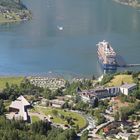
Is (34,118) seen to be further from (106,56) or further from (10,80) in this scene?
(106,56)

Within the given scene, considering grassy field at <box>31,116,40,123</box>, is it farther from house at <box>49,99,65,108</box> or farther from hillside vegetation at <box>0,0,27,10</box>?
hillside vegetation at <box>0,0,27,10</box>

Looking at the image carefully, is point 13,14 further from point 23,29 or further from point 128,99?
point 128,99

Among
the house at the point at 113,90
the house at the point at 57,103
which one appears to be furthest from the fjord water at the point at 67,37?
the house at the point at 57,103

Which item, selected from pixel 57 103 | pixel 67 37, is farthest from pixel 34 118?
pixel 67 37

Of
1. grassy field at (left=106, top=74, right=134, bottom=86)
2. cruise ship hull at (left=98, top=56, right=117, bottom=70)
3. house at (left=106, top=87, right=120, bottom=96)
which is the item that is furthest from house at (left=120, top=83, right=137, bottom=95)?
cruise ship hull at (left=98, top=56, right=117, bottom=70)

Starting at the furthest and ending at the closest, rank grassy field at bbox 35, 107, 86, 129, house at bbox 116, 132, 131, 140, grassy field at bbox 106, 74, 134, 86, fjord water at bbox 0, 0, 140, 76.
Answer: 1. fjord water at bbox 0, 0, 140, 76
2. grassy field at bbox 106, 74, 134, 86
3. grassy field at bbox 35, 107, 86, 129
4. house at bbox 116, 132, 131, 140

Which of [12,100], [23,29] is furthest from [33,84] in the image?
[23,29]
